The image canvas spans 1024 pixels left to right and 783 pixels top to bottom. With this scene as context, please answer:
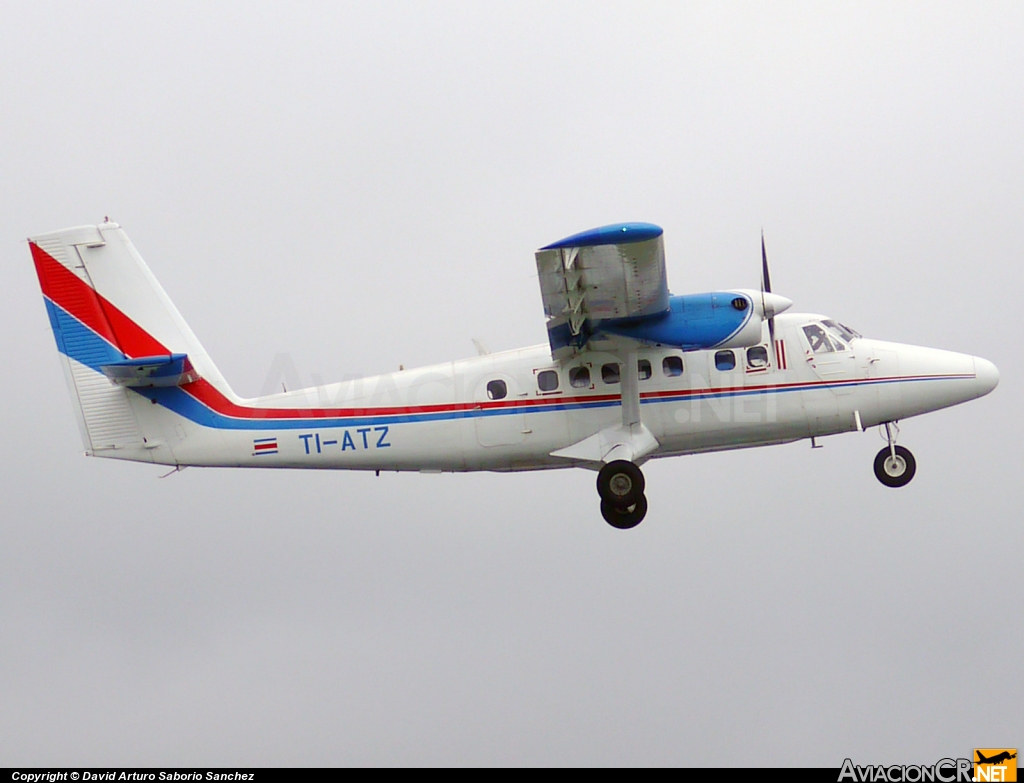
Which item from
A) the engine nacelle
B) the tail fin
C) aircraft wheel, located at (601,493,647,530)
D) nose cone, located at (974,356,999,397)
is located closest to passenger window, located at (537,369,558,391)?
the engine nacelle

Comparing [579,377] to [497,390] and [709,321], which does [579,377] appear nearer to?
[497,390]

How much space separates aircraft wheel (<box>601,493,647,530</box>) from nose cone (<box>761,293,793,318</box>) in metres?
3.01

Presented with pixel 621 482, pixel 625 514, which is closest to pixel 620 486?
pixel 621 482

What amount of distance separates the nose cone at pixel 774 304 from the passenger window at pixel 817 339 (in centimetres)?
109

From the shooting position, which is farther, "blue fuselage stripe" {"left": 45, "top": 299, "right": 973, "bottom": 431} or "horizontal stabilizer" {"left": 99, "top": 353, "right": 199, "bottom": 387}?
"blue fuselage stripe" {"left": 45, "top": 299, "right": 973, "bottom": 431}

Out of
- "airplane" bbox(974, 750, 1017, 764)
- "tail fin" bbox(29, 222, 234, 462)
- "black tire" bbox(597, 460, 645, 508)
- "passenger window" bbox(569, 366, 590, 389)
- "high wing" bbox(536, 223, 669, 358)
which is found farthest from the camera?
"airplane" bbox(974, 750, 1017, 764)

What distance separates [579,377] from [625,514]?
1995 mm

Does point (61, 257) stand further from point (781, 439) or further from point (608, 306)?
point (781, 439)

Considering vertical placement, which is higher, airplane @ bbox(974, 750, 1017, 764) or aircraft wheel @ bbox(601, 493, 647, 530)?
aircraft wheel @ bbox(601, 493, 647, 530)

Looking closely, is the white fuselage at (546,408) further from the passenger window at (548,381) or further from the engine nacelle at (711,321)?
the engine nacelle at (711,321)

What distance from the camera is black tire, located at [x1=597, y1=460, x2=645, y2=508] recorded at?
16922mm

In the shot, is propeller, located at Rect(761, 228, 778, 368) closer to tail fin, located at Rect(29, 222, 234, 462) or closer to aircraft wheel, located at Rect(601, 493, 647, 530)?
aircraft wheel, located at Rect(601, 493, 647, 530)

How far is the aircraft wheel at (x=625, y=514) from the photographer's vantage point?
56.0 feet

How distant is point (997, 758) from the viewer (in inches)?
719
